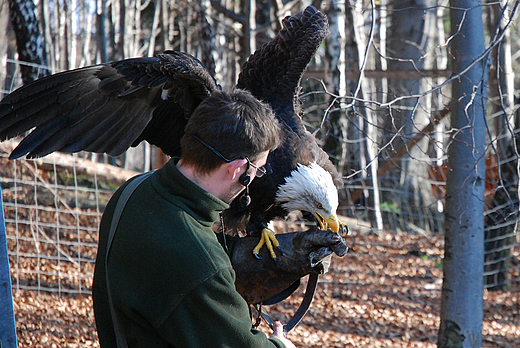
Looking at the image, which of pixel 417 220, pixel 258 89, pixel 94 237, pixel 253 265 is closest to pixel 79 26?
pixel 94 237

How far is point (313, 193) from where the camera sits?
2762 mm

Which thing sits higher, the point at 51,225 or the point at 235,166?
the point at 235,166

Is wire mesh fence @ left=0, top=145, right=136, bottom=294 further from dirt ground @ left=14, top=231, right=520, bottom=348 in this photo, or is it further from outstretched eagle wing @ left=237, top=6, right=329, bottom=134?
outstretched eagle wing @ left=237, top=6, right=329, bottom=134

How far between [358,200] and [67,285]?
4.51 metres

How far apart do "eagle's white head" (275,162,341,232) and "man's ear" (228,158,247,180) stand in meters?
1.32

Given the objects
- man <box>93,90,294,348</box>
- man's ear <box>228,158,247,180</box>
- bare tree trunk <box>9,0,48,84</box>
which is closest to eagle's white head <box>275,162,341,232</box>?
man <box>93,90,294,348</box>

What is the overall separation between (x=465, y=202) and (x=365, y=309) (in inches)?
89.3

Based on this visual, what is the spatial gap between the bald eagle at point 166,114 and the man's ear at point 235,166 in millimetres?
1054

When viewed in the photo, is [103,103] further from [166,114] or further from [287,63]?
[287,63]

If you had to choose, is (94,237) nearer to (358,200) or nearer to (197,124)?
(358,200)

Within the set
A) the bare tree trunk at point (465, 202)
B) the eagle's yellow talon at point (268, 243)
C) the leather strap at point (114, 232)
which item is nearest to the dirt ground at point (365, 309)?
the bare tree trunk at point (465, 202)

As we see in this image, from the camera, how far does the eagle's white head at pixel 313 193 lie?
2.74 m

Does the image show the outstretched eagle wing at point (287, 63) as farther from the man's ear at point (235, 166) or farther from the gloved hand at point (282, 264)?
the man's ear at point (235, 166)

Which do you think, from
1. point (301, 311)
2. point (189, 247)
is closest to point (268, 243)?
point (301, 311)
